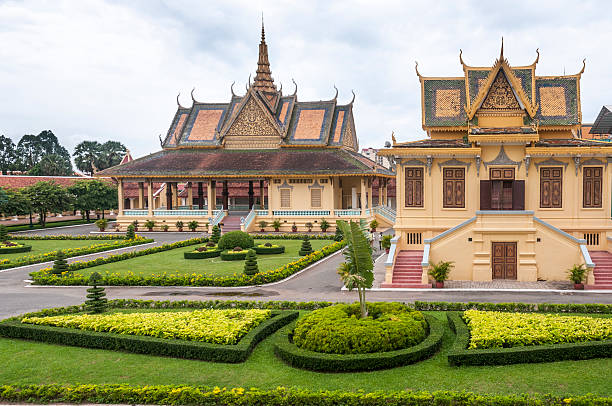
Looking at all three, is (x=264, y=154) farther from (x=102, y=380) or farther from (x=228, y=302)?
(x=102, y=380)

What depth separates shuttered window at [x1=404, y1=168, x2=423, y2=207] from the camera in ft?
72.2

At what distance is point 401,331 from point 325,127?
1396 inches

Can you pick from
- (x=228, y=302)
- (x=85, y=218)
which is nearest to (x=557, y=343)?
(x=228, y=302)

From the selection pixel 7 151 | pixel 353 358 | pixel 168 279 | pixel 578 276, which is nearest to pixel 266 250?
pixel 168 279

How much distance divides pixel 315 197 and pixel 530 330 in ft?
101

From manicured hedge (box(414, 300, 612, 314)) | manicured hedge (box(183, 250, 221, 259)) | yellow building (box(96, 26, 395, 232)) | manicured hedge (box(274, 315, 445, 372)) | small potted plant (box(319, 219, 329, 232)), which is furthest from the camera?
yellow building (box(96, 26, 395, 232))

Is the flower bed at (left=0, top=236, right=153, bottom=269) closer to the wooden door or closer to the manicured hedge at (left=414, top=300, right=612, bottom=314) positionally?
the manicured hedge at (left=414, top=300, right=612, bottom=314)

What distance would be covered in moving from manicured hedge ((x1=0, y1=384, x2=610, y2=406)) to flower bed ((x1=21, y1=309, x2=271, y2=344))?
2.57 meters

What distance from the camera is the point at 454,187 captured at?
71.4 feet

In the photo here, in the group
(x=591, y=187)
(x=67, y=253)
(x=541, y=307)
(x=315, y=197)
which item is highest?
(x=591, y=187)

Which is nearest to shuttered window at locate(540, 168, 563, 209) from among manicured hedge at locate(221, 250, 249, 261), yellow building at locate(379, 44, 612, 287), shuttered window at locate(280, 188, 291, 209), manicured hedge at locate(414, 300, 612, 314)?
yellow building at locate(379, 44, 612, 287)

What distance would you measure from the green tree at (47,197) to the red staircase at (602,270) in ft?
141

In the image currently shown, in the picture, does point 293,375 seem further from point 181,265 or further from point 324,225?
point 324,225

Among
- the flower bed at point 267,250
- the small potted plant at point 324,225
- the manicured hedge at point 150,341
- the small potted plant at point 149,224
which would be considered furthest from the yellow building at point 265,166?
the manicured hedge at point 150,341
